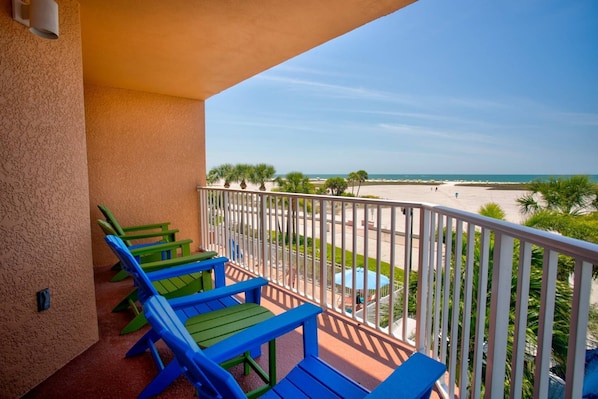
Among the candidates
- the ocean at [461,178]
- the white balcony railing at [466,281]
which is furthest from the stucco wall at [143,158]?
the ocean at [461,178]

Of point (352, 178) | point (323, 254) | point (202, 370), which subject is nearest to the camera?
point (202, 370)

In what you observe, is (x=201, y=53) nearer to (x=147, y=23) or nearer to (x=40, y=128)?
(x=147, y=23)

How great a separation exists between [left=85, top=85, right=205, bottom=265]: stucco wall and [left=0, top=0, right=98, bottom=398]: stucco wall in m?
2.30

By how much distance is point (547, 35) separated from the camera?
3803cm

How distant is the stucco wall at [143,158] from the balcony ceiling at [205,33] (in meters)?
0.55

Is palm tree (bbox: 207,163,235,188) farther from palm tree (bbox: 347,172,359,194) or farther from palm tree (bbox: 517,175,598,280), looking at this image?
palm tree (bbox: 347,172,359,194)

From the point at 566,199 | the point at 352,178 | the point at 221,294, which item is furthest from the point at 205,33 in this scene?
the point at 352,178

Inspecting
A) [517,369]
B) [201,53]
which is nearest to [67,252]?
[201,53]

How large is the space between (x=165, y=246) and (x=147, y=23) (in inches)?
74.7

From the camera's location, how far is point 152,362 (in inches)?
79.2

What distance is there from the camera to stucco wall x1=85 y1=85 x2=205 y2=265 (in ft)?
13.6

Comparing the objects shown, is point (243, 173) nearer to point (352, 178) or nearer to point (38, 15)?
point (38, 15)

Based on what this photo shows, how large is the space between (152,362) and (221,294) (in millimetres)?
880

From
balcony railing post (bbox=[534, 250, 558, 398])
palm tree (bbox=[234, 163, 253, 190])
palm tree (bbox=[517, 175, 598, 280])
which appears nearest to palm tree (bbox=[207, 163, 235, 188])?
palm tree (bbox=[234, 163, 253, 190])
